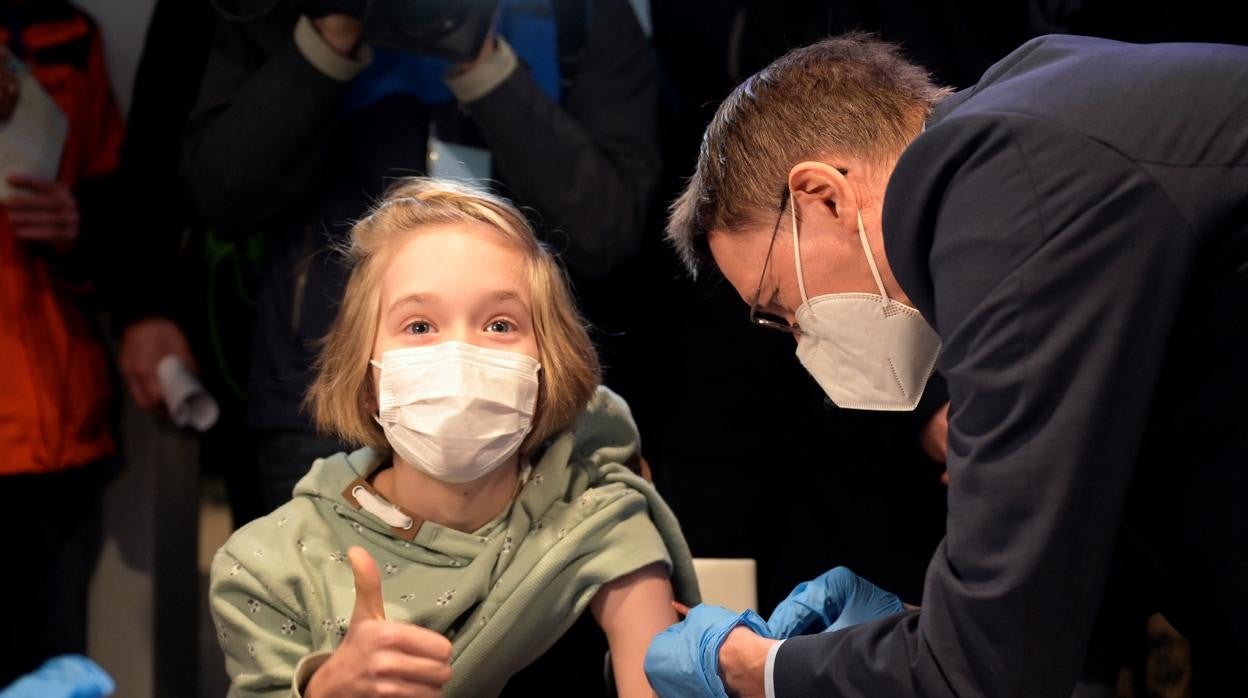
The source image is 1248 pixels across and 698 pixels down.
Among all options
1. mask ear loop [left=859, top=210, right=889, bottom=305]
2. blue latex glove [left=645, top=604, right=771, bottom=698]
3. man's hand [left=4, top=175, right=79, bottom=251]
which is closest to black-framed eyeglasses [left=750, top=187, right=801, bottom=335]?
mask ear loop [left=859, top=210, right=889, bottom=305]

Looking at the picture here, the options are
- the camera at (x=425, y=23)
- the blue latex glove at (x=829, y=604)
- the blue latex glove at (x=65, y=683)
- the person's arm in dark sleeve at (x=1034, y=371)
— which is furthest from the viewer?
the camera at (x=425, y=23)

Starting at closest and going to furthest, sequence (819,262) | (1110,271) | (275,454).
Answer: (1110,271) < (819,262) < (275,454)

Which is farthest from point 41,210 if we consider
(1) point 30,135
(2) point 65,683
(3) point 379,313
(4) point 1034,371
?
(4) point 1034,371

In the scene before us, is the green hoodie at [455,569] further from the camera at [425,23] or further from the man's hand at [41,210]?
the man's hand at [41,210]

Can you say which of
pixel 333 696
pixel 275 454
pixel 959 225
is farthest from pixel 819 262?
pixel 275 454

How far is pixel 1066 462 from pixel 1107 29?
1344 mm

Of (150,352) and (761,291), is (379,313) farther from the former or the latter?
(150,352)

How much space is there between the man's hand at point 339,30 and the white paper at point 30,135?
0.59 metres

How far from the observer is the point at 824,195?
153cm

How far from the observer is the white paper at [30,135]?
7.76 ft

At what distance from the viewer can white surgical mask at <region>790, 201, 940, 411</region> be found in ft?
5.19

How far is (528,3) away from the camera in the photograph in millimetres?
2404

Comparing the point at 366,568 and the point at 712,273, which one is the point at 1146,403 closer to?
the point at 366,568

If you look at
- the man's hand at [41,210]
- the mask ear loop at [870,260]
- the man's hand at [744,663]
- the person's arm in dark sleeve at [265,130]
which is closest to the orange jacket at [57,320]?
the man's hand at [41,210]
